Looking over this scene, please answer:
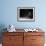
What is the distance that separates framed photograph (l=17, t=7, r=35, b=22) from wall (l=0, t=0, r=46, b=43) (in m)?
0.10

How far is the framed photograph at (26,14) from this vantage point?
441 cm

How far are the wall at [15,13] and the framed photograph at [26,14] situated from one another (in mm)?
100

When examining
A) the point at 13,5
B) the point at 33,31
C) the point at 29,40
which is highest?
the point at 13,5

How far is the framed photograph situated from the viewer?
4.41 metres

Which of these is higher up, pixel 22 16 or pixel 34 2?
pixel 34 2

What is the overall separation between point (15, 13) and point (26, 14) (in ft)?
1.19

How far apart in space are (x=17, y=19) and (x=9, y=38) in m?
0.78

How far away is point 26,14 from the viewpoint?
4.45 metres

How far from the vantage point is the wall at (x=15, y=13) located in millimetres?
4414

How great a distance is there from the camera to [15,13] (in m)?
4.43

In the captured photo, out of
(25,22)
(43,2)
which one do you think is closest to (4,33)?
(25,22)

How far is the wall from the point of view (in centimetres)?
441

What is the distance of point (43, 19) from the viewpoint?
4457 mm

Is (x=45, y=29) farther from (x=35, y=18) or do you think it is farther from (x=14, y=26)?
(x=14, y=26)
